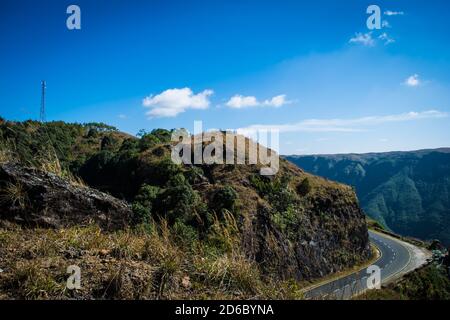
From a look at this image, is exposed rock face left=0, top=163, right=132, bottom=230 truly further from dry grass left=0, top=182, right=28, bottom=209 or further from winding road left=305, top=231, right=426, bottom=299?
winding road left=305, top=231, right=426, bottom=299

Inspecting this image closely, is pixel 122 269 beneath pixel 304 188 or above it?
above

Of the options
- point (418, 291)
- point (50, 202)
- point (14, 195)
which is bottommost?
point (418, 291)

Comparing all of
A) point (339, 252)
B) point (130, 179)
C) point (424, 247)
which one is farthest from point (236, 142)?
point (424, 247)

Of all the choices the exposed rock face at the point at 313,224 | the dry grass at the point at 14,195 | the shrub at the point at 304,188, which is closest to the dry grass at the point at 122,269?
the dry grass at the point at 14,195

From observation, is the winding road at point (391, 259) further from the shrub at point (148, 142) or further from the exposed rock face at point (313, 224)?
the shrub at point (148, 142)

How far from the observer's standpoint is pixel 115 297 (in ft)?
13.3

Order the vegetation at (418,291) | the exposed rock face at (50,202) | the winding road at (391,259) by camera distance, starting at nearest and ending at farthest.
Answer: the vegetation at (418,291) → the exposed rock face at (50,202) → the winding road at (391,259)

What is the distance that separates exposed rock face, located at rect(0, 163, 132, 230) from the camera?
6.01 metres

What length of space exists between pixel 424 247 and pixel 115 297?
62.4m

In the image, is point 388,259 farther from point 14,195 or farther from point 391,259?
point 14,195

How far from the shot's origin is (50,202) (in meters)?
6.30

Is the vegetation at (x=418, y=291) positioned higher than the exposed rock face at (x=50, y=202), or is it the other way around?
the exposed rock face at (x=50, y=202)

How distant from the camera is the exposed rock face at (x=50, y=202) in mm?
6012

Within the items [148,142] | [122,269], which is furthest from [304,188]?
[122,269]
